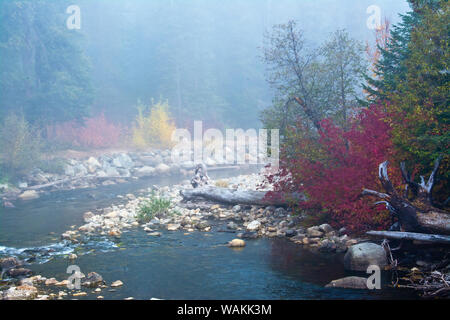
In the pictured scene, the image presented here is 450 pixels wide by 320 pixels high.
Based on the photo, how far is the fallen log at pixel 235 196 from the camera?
12.8 metres

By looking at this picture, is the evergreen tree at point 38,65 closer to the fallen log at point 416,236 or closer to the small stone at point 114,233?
the small stone at point 114,233

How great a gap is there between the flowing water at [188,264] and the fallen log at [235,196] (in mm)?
2171

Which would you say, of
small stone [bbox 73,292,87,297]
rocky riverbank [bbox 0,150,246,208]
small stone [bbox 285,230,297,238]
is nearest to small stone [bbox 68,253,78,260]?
small stone [bbox 73,292,87,297]

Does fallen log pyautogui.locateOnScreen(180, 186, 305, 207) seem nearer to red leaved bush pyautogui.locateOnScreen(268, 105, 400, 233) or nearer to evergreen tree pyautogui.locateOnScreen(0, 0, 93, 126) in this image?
red leaved bush pyautogui.locateOnScreen(268, 105, 400, 233)

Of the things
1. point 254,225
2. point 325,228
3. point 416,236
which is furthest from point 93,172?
point 416,236

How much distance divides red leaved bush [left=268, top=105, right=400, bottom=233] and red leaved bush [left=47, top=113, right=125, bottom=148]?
23.3 metres

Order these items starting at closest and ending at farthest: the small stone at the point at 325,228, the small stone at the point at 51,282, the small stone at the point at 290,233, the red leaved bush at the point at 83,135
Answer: the small stone at the point at 51,282 < the small stone at the point at 325,228 < the small stone at the point at 290,233 < the red leaved bush at the point at 83,135

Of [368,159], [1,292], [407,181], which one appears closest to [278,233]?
[368,159]

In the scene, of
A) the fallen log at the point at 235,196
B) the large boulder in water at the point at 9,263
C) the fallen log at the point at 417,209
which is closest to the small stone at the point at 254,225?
the fallen log at the point at 235,196

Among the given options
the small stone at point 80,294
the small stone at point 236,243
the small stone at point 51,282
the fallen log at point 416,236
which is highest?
the fallen log at point 416,236

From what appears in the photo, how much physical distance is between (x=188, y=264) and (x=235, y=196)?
5549mm

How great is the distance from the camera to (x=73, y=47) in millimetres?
33625

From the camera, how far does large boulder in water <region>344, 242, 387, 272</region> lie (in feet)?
26.1

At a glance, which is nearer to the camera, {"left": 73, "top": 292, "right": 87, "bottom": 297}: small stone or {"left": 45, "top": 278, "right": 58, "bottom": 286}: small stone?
{"left": 73, "top": 292, "right": 87, "bottom": 297}: small stone
